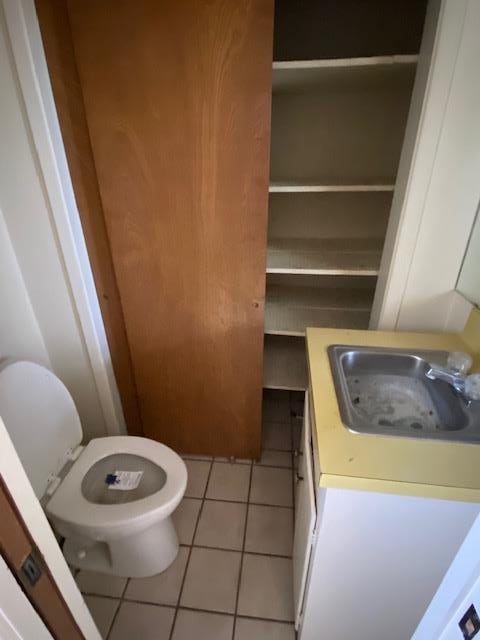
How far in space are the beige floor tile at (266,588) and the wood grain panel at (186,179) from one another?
0.59m

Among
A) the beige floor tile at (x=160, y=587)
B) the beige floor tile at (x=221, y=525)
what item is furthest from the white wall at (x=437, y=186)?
the beige floor tile at (x=160, y=587)

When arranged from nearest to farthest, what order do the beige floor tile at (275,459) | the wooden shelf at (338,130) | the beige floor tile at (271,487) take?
1. the wooden shelf at (338,130)
2. the beige floor tile at (271,487)
3. the beige floor tile at (275,459)

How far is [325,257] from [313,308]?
12.8 inches

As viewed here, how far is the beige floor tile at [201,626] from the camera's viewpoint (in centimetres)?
113

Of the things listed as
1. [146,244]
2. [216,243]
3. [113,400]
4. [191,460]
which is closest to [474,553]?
[216,243]

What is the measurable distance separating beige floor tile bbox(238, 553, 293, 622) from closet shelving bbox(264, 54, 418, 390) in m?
0.75

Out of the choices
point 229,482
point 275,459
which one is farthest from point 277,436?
point 229,482

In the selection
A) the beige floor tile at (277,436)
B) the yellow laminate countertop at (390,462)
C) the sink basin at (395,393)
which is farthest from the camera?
the beige floor tile at (277,436)

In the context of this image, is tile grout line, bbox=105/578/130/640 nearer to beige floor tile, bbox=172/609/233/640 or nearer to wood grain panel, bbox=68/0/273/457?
beige floor tile, bbox=172/609/233/640

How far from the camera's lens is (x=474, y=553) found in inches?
17.6

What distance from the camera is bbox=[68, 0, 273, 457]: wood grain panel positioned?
990 millimetres

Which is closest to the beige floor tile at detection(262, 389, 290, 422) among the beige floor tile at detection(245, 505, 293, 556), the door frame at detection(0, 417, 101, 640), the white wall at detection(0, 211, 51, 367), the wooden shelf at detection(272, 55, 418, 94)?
the beige floor tile at detection(245, 505, 293, 556)

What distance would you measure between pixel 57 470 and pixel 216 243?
1.04 m

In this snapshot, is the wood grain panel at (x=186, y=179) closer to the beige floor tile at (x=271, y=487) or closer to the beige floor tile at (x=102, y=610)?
the beige floor tile at (x=271, y=487)
